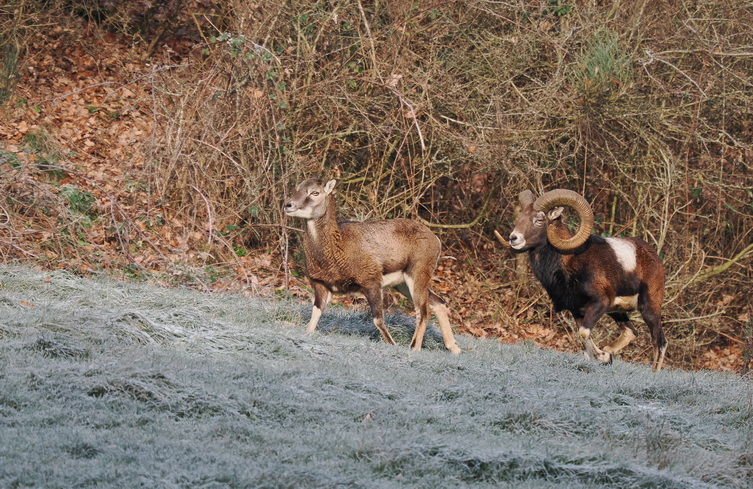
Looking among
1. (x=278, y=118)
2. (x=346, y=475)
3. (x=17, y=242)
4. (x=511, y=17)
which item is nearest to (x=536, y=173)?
(x=511, y=17)

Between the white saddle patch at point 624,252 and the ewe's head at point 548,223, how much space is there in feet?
1.91

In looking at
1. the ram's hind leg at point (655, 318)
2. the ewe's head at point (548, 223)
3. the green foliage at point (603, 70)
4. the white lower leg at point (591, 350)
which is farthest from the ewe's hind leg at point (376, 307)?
the green foliage at point (603, 70)

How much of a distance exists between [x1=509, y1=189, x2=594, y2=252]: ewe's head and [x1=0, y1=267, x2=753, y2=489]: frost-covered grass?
204cm

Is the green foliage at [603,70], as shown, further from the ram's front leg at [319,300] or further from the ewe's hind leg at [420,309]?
Result: the ram's front leg at [319,300]

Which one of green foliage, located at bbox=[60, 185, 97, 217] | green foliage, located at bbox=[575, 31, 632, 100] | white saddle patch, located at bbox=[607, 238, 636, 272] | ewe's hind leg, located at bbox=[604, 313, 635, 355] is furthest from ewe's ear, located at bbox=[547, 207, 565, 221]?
green foliage, located at bbox=[60, 185, 97, 217]

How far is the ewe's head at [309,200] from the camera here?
413 inches

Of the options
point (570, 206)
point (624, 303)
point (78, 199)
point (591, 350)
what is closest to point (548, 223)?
point (570, 206)

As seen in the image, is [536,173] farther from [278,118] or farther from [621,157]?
[278,118]

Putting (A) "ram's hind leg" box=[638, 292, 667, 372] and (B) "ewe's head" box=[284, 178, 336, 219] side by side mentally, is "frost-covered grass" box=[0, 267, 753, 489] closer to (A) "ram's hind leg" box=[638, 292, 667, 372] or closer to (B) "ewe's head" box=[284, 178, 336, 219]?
(B) "ewe's head" box=[284, 178, 336, 219]

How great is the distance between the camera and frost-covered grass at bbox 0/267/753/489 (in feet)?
19.4

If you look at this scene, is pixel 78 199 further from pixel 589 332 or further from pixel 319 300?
pixel 589 332

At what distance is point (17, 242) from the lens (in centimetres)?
1312

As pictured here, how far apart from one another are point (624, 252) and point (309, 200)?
4365 millimetres

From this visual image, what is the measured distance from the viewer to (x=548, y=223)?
39.3ft
